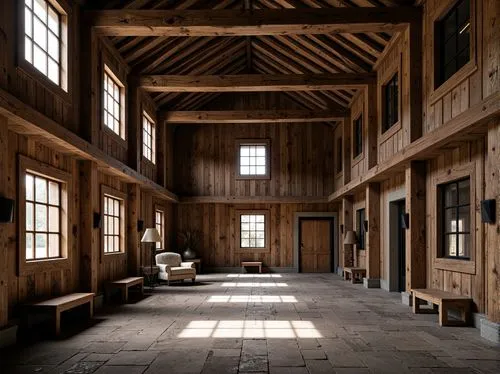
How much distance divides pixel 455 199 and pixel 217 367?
4.18 meters

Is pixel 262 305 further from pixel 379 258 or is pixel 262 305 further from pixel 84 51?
pixel 84 51

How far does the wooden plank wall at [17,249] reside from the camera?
5.05 meters

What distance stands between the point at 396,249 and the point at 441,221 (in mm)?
2437

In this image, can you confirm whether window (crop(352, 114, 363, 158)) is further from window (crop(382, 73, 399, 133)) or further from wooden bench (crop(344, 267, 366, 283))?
wooden bench (crop(344, 267, 366, 283))

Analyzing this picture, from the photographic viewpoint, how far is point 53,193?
6.33 meters

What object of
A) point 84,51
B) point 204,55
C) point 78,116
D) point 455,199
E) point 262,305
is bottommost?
point 262,305

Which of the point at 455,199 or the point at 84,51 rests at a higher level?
the point at 84,51

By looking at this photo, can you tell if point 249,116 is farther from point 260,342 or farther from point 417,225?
point 260,342

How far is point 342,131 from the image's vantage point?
1291cm

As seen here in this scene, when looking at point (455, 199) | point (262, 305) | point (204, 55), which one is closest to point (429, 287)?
point (455, 199)

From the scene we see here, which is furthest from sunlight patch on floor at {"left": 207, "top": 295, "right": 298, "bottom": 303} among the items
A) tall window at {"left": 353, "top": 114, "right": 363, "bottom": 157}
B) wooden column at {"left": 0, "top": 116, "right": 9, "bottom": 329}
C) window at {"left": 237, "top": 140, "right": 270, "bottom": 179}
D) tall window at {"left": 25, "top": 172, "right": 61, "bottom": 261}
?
window at {"left": 237, "top": 140, "right": 270, "bottom": 179}

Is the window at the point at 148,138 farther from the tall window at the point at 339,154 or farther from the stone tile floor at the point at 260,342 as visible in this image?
the tall window at the point at 339,154

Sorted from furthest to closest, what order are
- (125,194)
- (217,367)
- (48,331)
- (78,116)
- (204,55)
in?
(204,55)
(125,194)
(78,116)
(48,331)
(217,367)

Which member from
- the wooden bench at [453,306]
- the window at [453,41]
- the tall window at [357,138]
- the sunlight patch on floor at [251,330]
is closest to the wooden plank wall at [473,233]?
the wooden bench at [453,306]
